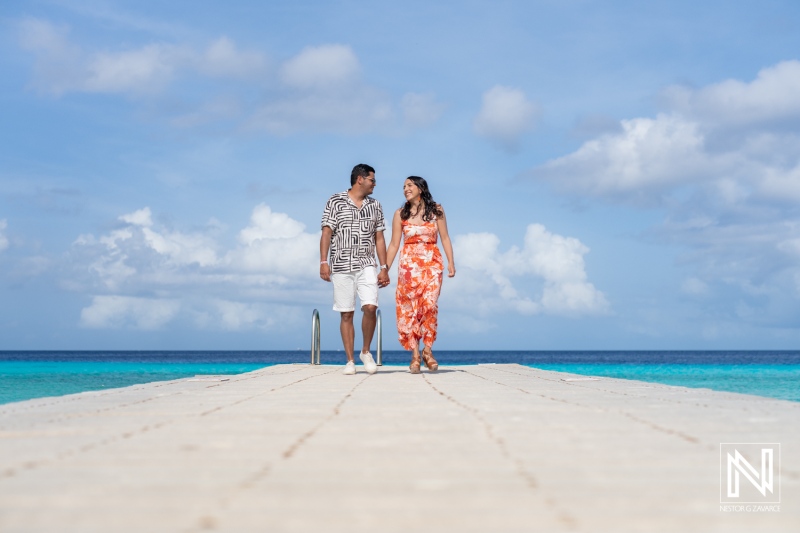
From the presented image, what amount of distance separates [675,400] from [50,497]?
456 cm

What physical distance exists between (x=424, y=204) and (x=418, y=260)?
26.0 inches

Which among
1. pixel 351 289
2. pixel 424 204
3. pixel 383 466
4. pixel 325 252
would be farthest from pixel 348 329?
pixel 383 466

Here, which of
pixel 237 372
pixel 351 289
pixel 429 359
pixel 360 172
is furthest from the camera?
pixel 237 372

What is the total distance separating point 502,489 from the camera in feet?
8.41

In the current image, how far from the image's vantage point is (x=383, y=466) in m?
2.96

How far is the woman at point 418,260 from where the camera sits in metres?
9.88

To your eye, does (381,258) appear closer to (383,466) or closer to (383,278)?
(383,278)

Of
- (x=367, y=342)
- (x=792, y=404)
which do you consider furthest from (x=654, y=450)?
(x=367, y=342)

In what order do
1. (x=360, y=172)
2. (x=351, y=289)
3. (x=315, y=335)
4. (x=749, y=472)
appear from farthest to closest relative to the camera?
(x=315, y=335) → (x=360, y=172) → (x=351, y=289) → (x=749, y=472)

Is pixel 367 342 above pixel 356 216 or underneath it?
underneath

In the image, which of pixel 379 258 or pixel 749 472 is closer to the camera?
pixel 749 472

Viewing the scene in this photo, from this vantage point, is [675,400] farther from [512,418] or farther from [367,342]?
[367,342]

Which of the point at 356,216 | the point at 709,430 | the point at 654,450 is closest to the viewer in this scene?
the point at 654,450

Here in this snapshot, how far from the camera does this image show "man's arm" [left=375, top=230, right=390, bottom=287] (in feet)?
31.9
